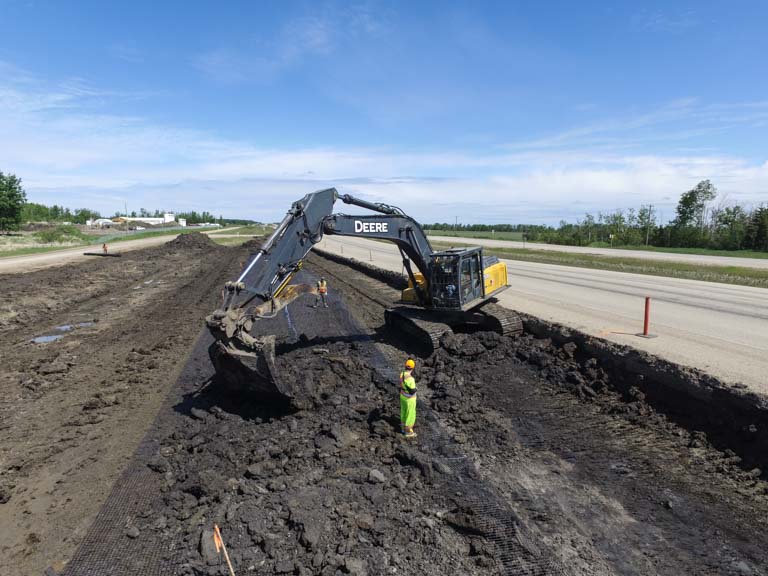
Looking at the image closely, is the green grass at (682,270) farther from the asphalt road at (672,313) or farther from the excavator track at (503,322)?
the excavator track at (503,322)

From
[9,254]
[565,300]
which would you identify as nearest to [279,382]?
[565,300]

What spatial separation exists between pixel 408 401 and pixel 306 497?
2.38 meters

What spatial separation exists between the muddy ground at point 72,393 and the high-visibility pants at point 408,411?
440 centimetres

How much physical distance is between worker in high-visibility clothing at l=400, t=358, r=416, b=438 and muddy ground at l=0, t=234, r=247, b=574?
4407 millimetres

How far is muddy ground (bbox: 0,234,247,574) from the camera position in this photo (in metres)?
6.26

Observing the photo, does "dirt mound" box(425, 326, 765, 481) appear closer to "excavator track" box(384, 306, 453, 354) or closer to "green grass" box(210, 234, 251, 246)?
"excavator track" box(384, 306, 453, 354)

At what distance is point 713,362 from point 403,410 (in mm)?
6914

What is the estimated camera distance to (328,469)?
714 cm

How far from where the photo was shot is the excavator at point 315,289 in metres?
8.65

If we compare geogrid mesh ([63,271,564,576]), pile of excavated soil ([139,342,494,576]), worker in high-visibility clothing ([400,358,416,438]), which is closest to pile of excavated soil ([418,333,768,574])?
geogrid mesh ([63,271,564,576])

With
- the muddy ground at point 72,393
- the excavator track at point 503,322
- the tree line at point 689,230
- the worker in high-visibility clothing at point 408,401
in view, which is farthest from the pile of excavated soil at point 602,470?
the tree line at point 689,230

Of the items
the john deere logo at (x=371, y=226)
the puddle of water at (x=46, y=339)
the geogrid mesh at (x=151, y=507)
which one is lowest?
the geogrid mesh at (x=151, y=507)

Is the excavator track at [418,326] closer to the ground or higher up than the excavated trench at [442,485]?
higher up

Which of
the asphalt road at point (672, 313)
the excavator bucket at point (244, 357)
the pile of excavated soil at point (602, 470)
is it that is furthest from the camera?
the asphalt road at point (672, 313)
